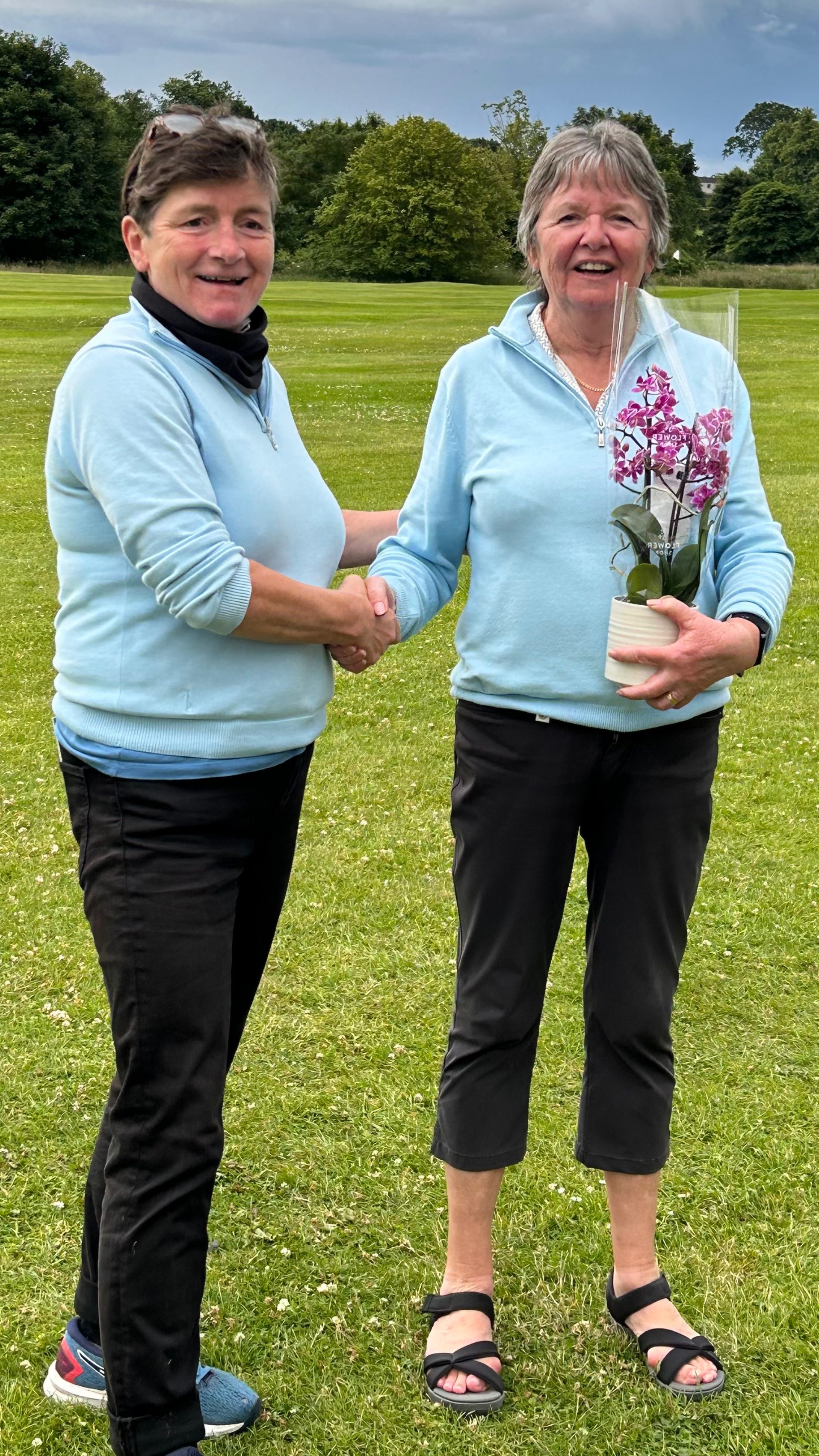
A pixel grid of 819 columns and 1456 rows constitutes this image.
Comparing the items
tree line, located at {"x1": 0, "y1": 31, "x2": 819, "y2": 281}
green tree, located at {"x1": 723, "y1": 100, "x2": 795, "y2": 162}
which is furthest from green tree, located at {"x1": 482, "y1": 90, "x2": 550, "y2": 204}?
green tree, located at {"x1": 723, "y1": 100, "x2": 795, "y2": 162}

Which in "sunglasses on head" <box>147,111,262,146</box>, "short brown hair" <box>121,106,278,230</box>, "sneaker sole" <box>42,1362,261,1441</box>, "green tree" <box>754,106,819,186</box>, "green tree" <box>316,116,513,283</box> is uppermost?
"green tree" <box>754,106,819,186</box>

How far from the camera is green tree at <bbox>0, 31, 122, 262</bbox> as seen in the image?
206 feet

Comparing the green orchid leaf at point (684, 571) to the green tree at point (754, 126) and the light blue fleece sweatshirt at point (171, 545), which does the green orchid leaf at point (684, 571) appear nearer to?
the light blue fleece sweatshirt at point (171, 545)

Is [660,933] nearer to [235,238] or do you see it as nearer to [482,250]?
[235,238]

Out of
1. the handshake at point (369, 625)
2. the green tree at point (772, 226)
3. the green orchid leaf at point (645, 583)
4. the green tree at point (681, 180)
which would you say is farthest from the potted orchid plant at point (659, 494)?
the green tree at point (772, 226)

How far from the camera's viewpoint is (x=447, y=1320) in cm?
297

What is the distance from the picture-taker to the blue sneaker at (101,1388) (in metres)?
2.77

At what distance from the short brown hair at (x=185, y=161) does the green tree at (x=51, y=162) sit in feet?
218

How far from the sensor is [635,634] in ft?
8.23

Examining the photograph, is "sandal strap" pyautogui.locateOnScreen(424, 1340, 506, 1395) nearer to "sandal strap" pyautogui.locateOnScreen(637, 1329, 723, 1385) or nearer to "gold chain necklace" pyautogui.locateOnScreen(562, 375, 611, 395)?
"sandal strap" pyautogui.locateOnScreen(637, 1329, 723, 1385)

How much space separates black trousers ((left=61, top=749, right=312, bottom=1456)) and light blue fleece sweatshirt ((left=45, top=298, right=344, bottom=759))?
12cm

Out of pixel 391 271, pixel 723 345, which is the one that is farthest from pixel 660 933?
pixel 391 271

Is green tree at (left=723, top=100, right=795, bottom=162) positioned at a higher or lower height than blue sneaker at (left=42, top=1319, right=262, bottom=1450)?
higher

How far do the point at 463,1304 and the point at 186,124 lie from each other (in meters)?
2.52
